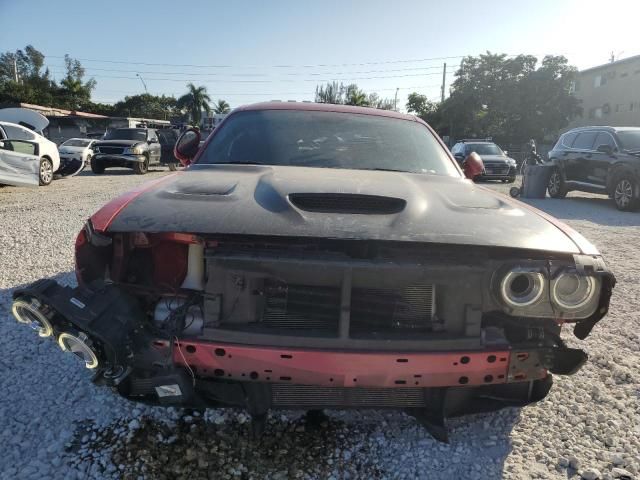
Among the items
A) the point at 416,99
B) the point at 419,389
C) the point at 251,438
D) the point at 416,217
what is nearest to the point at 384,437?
the point at 419,389

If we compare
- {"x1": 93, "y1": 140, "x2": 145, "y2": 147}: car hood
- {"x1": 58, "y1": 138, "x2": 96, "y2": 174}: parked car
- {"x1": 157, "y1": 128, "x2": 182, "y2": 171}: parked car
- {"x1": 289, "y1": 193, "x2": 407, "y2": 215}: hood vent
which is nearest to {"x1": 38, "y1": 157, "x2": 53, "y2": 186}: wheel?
{"x1": 58, "y1": 138, "x2": 96, "y2": 174}: parked car

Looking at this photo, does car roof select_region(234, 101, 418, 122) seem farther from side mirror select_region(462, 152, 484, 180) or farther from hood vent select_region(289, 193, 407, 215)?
hood vent select_region(289, 193, 407, 215)

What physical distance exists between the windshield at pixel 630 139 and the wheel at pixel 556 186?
1.79 meters

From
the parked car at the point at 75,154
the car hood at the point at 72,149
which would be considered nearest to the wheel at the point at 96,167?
the parked car at the point at 75,154

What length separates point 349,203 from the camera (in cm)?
205

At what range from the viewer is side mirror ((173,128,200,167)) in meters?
3.50

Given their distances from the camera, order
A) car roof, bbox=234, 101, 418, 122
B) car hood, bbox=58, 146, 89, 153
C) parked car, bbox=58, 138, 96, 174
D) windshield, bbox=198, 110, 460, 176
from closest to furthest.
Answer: windshield, bbox=198, 110, 460, 176 < car roof, bbox=234, 101, 418, 122 < parked car, bbox=58, 138, 96, 174 < car hood, bbox=58, 146, 89, 153

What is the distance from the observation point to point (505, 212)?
2133 mm

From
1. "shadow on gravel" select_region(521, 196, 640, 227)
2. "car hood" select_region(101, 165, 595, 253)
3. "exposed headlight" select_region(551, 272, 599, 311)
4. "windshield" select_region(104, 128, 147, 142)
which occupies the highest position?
"windshield" select_region(104, 128, 147, 142)

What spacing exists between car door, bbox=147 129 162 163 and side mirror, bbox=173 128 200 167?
15.7 metres

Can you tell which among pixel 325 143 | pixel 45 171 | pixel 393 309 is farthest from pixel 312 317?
pixel 45 171

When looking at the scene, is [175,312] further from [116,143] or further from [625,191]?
[116,143]

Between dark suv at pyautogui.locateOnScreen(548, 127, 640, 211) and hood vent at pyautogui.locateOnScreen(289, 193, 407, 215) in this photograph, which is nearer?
hood vent at pyautogui.locateOnScreen(289, 193, 407, 215)

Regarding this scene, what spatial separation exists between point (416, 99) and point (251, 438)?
55524 mm
